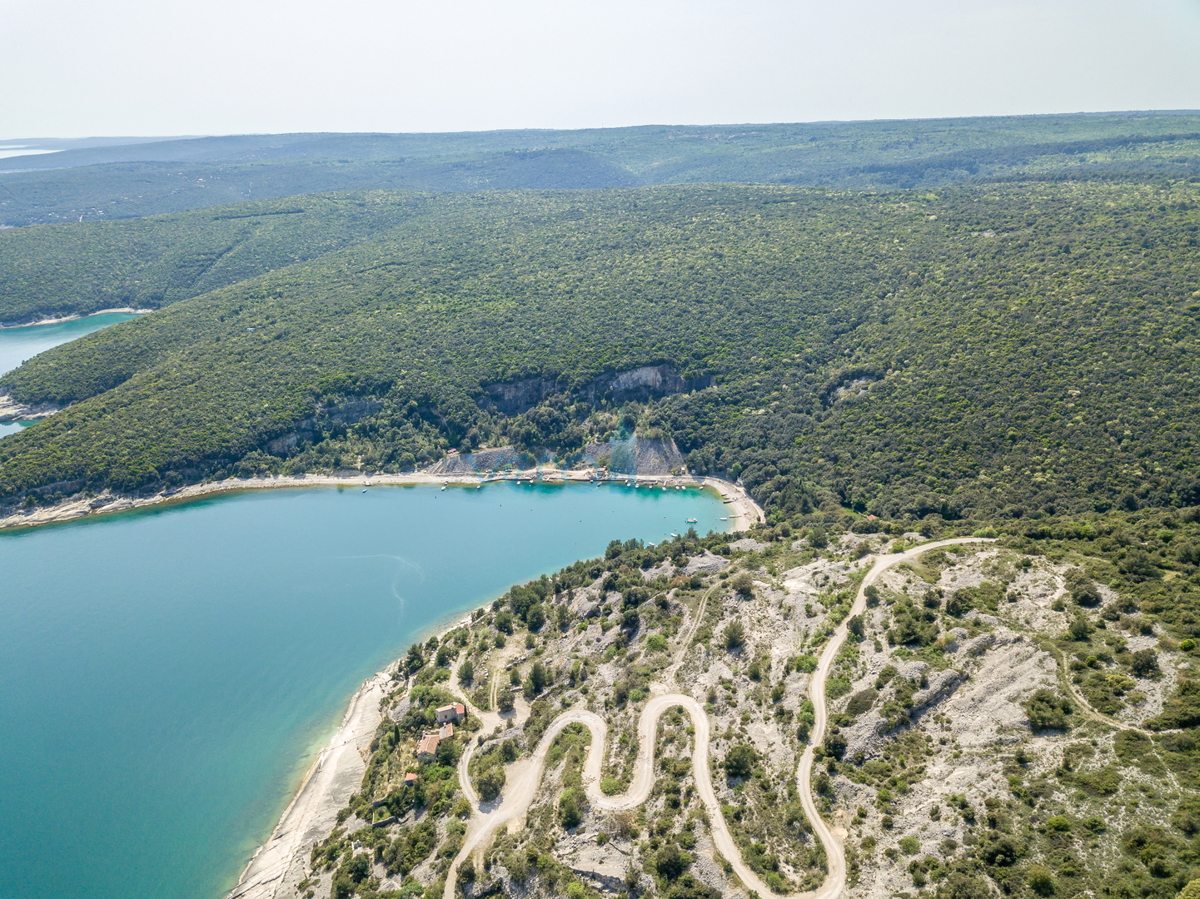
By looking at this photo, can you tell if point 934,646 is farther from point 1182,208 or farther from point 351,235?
point 351,235

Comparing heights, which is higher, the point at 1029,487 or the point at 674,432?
the point at 1029,487

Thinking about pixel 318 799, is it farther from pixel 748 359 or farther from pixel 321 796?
pixel 748 359

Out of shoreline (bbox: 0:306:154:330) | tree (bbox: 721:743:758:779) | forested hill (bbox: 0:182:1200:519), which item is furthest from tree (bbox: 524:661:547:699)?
shoreline (bbox: 0:306:154:330)

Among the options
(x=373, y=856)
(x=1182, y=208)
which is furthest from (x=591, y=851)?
(x=1182, y=208)

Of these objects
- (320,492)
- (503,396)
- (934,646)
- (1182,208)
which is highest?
(1182,208)

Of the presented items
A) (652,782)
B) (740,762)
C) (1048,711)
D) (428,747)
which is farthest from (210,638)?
(1048,711)

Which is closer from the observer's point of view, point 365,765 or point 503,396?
point 365,765

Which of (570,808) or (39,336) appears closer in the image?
(570,808)

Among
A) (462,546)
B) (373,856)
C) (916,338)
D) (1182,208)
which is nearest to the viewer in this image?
(373,856)
